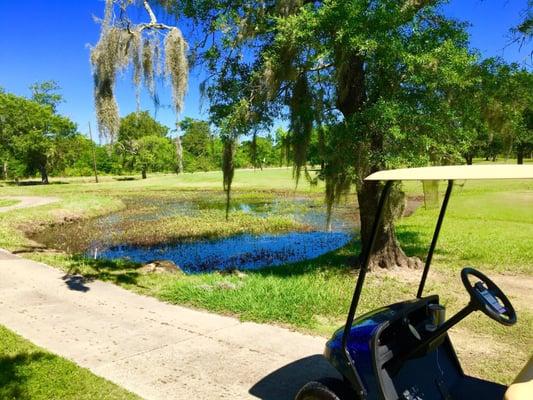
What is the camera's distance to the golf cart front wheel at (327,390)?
125 inches

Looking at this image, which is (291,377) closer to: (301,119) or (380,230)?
(380,230)

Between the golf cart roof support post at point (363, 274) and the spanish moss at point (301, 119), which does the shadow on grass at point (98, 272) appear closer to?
the spanish moss at point (301, 119)

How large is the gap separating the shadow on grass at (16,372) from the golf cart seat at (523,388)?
395 cm

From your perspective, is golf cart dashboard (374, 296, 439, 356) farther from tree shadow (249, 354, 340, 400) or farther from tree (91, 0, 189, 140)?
tree (91, 0, 189, 140)

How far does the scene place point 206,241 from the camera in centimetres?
1510

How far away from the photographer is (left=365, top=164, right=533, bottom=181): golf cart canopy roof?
2.51 m

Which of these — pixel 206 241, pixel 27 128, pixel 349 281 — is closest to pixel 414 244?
pixel 349 281

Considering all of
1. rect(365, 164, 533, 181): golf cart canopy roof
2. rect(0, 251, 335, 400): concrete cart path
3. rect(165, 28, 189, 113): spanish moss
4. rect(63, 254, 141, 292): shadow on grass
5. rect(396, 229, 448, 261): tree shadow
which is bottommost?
rect(63, 254, 141, 292): shadow on grass

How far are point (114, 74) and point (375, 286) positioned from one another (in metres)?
5.89

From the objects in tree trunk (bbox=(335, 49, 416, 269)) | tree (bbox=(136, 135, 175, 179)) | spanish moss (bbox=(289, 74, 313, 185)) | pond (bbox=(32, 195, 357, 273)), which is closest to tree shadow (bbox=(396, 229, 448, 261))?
tree trunk (bbox=(335, 49, 416, 269))

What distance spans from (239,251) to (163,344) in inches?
309

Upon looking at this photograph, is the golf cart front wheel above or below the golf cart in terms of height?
below

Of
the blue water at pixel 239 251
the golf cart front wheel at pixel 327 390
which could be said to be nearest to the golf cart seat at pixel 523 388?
the golf cart front wheel at pixel 327 390

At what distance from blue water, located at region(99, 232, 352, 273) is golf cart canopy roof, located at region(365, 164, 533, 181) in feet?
27.3
